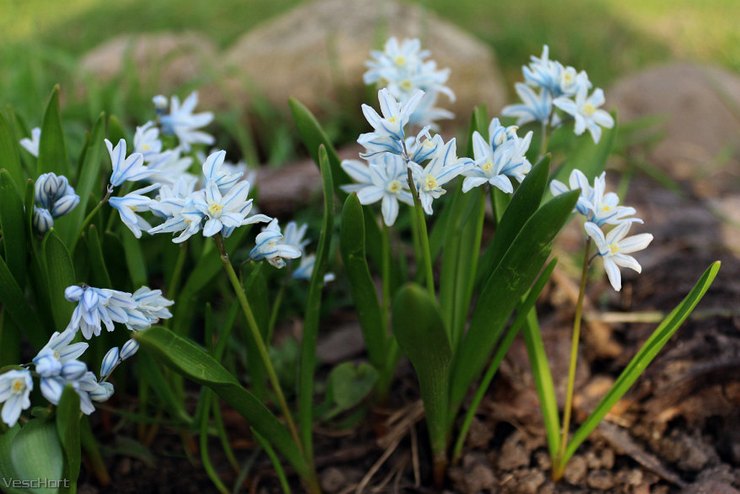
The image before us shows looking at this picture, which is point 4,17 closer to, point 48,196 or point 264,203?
point 264,203

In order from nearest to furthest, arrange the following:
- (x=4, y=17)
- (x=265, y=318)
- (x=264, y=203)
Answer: (x=265, y=318), (x=264, y=203), (x=4, y=17)

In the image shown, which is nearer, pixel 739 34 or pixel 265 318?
pixel 265 318

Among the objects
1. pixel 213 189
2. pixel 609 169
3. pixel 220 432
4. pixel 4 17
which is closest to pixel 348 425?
pixel 220 432

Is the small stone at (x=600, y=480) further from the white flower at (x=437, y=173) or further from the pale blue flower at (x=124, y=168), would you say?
the pale blue flower at (x=124, y=168)

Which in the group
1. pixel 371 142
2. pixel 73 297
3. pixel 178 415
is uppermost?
pixel 371 142

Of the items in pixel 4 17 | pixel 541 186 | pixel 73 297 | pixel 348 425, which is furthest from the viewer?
pixel 4 17

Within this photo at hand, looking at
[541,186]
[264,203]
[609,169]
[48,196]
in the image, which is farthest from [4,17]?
[541,186]

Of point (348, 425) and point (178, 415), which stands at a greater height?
point (178, 415)

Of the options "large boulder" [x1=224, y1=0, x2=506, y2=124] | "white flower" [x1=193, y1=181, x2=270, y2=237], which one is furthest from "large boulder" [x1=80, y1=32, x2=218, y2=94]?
"white flower" [x1=193, y1=181, x2=270, y2=237]
